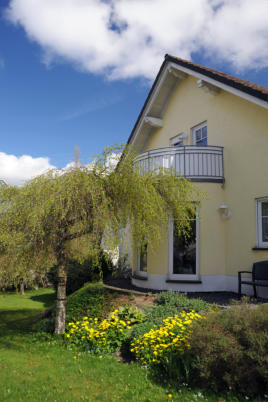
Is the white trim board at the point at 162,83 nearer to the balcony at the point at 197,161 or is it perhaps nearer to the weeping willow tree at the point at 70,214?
the balcony at the point at 197,161

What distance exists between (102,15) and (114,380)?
7.00 meters

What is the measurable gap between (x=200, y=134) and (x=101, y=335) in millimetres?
8304

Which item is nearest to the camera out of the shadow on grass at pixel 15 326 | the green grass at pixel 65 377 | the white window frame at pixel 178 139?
the green grass at pixel 65 377

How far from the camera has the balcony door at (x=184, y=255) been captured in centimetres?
988

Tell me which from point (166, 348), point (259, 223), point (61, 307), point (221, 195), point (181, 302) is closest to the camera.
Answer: point (166, 348)

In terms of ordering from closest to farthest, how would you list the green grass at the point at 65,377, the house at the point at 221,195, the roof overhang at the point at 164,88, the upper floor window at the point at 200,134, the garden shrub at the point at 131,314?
1. the green grass at the point at 65,377
2. the garden shrub at the point at 131,314
3. the house at the point at 221,195
4. the roof overhang at the point at 164,88
5. the upper floor window at the point at 200,134

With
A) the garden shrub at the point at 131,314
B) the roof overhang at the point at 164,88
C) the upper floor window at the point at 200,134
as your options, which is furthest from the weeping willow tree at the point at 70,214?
the upper floor window at the point at 200,134

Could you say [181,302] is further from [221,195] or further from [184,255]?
[221,195]

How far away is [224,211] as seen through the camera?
393 inches

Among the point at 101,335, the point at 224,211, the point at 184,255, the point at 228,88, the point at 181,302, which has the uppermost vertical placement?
the point at 228,88

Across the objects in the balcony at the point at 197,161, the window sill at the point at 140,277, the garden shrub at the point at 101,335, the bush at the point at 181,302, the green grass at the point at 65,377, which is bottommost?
the green grass at the point at 65,377

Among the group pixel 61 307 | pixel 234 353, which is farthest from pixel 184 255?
pixel 234 353

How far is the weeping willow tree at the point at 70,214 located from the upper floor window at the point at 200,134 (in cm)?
529

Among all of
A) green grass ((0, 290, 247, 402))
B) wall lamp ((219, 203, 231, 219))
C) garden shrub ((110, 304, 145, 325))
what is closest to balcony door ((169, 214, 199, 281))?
wall lamp ((219, 203, 231, 219))
